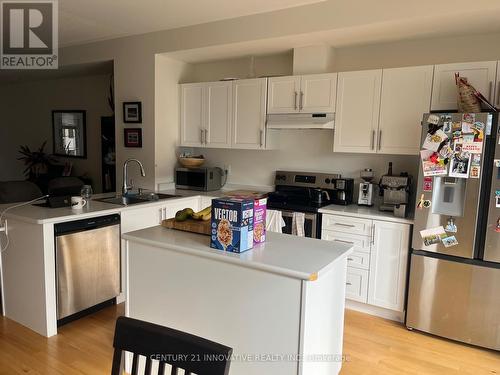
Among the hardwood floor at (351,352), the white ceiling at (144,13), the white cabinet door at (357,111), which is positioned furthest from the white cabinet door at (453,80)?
the hardwood floor at (351,352)

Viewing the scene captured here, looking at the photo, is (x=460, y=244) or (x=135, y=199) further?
(x=135, y=199)

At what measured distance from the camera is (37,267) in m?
2.75

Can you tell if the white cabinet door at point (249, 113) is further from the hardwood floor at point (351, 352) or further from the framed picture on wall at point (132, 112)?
the hardwood floor at point (351, 352)

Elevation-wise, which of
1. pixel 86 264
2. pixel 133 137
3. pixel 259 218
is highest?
pixel 133 137

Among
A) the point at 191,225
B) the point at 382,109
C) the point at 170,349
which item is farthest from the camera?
the point at 382,109

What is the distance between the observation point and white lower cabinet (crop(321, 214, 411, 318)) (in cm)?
305

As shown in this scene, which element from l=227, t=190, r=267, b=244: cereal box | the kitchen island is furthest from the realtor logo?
l=227, t=190, r=267, b=244: cereal box

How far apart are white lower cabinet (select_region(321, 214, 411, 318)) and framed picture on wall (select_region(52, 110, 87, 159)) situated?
171 inches

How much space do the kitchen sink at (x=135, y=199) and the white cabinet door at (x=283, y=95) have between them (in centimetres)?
139

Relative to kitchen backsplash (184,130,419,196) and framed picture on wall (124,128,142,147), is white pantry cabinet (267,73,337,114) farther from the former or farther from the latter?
framed picture on wall (124,128,142,147)

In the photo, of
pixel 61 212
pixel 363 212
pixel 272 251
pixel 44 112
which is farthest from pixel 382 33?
pixel 44 112

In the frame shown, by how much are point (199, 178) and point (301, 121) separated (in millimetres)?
1368

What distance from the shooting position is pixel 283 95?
12.1 feet

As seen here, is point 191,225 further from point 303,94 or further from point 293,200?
point 303,94
